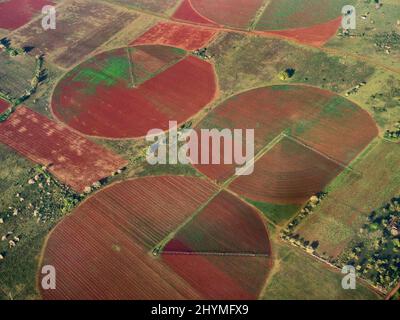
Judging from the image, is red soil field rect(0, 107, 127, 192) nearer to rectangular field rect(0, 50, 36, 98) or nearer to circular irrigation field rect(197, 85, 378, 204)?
rectangular field rect(0, 50, 36, 98)

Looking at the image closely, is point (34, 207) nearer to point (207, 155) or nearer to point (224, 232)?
point (207, 155)

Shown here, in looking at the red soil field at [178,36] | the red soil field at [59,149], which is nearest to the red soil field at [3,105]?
the red soil field at [59,149]

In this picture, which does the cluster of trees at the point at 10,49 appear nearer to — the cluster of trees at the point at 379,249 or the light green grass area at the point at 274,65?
the light green grass area at the point at 274,65

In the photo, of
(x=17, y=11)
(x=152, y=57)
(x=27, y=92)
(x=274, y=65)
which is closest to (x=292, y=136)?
(x=274, y=65)
